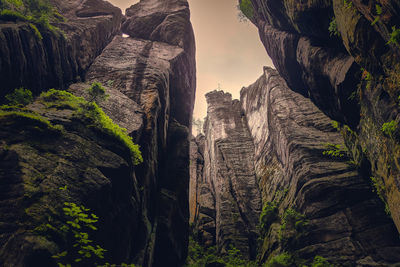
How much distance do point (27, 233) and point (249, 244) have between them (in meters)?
19.1

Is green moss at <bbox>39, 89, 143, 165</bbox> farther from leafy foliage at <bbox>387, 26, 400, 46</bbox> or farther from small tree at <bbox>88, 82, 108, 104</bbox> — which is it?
leafy foliage at <bbox>387, 26, 400, 46</bbox>

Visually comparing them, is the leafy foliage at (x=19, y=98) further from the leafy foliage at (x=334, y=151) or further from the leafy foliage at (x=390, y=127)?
the leafy foliage at (x=334, y=151)

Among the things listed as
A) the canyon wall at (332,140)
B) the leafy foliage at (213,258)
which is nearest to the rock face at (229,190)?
the canyon wall at (332,140)

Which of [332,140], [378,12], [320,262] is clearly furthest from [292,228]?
[378,12]

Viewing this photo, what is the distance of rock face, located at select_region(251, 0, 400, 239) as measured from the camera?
998 centimetres

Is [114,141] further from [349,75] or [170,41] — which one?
[170,41]

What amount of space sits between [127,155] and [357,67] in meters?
12.7

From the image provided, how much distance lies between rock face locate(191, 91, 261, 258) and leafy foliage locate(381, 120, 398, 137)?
47.7ft

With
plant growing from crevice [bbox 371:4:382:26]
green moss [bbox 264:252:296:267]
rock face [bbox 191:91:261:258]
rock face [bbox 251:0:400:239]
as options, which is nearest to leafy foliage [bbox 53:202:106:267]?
rock face [bbox 251:0:400:239]

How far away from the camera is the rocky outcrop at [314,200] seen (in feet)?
45.0

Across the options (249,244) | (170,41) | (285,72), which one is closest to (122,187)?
(249,244)

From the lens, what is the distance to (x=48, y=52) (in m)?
14.1

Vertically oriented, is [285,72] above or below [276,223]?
above

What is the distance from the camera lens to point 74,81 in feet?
54.4
